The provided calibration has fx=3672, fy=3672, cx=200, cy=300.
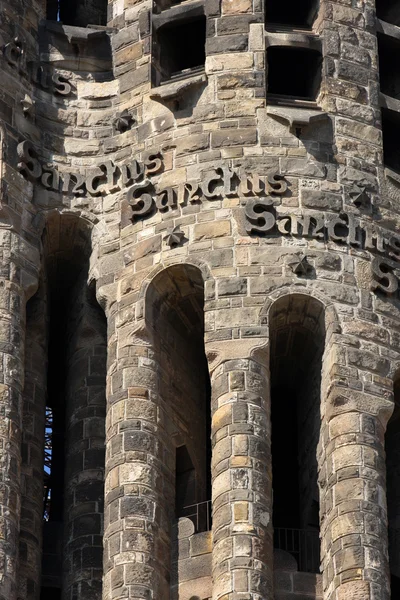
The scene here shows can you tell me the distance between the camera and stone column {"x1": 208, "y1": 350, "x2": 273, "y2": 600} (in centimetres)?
4375

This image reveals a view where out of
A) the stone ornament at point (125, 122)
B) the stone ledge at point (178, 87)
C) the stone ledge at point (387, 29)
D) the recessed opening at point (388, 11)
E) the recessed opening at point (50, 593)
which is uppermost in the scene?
the recessed opening at point (388, 11)

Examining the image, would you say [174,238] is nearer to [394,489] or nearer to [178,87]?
[178,87]

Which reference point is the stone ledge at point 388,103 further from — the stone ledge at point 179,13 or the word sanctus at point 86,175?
the word sanctus at point 86,175

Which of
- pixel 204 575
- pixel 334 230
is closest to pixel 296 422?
pixel 334 230

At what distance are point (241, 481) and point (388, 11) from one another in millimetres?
8976

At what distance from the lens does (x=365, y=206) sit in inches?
1859

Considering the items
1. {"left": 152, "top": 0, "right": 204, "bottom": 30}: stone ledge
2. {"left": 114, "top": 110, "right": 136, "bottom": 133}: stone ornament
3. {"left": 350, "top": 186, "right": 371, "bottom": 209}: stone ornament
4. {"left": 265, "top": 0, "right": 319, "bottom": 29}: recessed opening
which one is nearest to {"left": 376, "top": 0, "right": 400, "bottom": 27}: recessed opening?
{"left": 265, "top": 0, "right": 319, "bottom": 29}: recessed opening

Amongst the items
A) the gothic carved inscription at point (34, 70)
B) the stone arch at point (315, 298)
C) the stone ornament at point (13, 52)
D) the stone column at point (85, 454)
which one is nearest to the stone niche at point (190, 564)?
the stone column at point (85, 454)

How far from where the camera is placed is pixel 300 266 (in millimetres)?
46094

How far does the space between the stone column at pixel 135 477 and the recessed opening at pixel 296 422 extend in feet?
5.52

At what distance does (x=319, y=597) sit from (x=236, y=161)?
20.0ft

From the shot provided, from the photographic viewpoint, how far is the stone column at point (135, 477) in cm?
4434

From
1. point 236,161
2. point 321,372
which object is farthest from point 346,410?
point 236,161

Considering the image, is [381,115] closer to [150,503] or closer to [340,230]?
[340,230]
